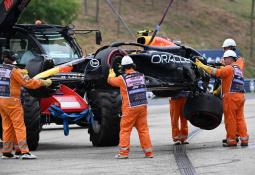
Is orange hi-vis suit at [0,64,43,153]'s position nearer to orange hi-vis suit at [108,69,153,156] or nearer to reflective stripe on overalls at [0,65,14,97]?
reflective stripe on overalls at [0,65,14,97]

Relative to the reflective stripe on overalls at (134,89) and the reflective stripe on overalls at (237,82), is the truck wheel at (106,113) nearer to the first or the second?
the reflective stripe on overalls at (134,89)

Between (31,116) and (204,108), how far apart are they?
343cm

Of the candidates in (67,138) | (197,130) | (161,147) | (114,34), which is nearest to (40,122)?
(161,147)

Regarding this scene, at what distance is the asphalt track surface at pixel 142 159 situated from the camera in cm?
1298

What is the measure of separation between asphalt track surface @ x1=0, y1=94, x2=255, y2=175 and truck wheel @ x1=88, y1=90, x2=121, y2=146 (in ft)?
0.92

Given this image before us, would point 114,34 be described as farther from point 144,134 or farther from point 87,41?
point 144,134

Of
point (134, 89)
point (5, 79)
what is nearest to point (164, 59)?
point (134, 89)

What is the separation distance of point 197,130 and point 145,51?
582 cm

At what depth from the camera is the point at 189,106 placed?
17.0 m

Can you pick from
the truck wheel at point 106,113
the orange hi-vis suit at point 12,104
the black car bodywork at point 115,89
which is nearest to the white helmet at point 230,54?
the black car bodywork at point 115,89

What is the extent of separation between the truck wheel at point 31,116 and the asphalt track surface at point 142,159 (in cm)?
36

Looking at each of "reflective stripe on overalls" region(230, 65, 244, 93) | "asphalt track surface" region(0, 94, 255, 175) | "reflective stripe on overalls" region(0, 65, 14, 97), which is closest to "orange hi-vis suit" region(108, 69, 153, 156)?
"asphalt track surface" region(0, 94, 255, 175)

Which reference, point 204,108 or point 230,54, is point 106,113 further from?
point 230,54

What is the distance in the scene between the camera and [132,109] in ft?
48.9
